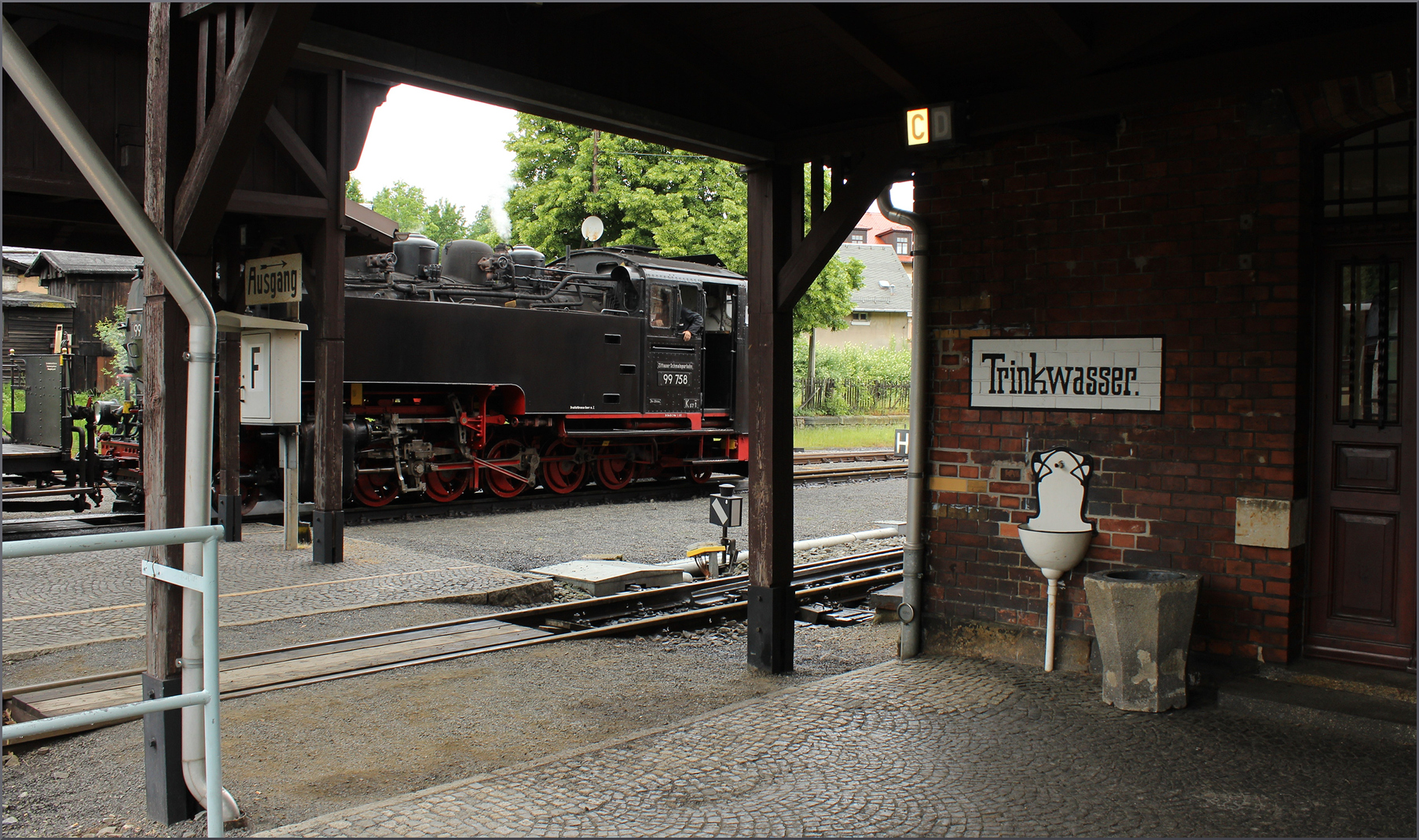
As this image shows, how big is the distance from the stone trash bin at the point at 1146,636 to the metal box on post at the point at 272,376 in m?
5.69

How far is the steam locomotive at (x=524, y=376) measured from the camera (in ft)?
36.6

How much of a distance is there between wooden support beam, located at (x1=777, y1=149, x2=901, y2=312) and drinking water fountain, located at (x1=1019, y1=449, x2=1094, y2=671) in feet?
4.89

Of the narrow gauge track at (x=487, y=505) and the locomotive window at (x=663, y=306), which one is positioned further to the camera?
the locomotive window at (x=663, y=306)

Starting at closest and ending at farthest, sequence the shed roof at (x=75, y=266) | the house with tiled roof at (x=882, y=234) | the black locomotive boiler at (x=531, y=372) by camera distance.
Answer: the black locomotive boiler at (x=531, y=372) → the shed roof at (x=75, y=266) → the house with tiled roof at (x=882, y=234)

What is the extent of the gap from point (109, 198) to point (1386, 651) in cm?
523

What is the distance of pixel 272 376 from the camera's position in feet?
24.5

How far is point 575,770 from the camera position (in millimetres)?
3635

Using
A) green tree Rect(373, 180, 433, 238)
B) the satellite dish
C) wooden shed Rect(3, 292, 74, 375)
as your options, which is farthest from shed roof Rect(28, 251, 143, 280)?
green tree Rect(373, 180, 433, 238)

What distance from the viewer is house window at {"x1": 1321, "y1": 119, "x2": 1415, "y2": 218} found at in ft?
14.1

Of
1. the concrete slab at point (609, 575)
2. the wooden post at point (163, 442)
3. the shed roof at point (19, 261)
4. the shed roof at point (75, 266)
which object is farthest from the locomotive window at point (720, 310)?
the shed roof at point (19, 261)

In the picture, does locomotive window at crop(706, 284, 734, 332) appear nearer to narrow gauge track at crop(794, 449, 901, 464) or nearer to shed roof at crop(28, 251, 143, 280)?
narrow gauge track at crop(794, 449, 901, 464)

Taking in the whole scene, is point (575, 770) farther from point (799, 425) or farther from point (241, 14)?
point (799, 425)

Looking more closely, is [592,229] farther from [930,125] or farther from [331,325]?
[930,125]

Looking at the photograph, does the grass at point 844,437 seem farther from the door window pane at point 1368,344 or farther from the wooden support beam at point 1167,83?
the door window pane at point 1368,344
